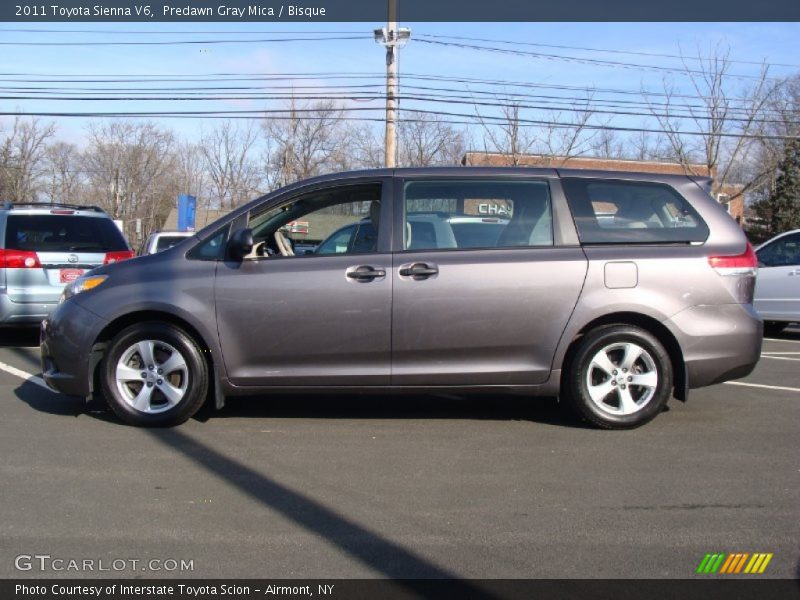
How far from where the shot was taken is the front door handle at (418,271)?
538cm

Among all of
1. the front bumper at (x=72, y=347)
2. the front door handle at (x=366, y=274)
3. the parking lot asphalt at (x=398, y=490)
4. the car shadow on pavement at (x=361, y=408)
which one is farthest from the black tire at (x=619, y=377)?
the front bumper at (x=72, y=347)

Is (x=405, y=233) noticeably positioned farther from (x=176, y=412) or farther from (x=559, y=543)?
(x=559, y=543)

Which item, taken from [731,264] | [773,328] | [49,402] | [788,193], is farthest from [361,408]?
[788,193]

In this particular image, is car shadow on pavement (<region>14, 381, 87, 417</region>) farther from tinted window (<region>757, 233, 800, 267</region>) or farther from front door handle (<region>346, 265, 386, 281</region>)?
tinted window (<region>757, 233, 800, 267</region>)

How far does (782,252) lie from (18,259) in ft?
Result: 34.5

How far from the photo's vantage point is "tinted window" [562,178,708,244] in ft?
18.3

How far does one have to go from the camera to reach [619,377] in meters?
5.48

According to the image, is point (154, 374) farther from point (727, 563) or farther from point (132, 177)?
point (132, 177)

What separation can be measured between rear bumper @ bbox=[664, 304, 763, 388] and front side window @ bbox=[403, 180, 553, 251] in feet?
3.80

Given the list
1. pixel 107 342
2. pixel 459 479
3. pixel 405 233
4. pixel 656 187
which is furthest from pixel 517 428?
pixel 107 342

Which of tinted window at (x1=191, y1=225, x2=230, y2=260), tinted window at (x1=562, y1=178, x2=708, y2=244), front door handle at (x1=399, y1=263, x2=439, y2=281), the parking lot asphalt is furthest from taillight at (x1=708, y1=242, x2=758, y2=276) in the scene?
tinted window at (x1=191, y1=225, x2=230, y2=260)

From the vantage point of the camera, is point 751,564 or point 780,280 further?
point 780,280

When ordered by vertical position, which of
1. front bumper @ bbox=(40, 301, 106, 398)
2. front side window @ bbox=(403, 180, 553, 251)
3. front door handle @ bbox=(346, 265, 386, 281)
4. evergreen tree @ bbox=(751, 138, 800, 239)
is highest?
evergreen tree @ bbox=(751, 138, 800, 239)

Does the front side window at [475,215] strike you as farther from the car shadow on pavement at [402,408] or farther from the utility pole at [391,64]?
the utility pole at [391,64]
